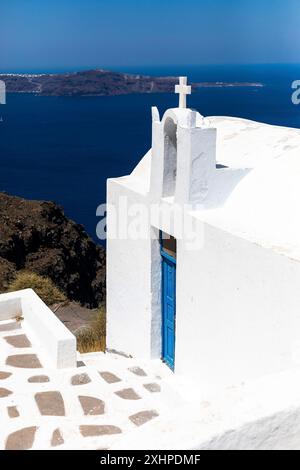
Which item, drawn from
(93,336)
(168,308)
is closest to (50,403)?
(168,308)

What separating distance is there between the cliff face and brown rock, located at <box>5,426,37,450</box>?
11069 millimetres

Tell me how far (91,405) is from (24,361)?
1.34 metres

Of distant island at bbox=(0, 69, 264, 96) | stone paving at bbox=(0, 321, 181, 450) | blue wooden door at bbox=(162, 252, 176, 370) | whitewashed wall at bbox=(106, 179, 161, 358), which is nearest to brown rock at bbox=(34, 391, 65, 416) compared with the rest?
stone paving at bbox=(0, 321, 181, 450)

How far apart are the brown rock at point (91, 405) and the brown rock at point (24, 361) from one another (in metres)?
0.99

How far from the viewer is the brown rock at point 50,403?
235 inches

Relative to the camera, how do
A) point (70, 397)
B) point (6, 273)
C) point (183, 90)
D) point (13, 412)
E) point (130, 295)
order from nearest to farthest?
point (13, 412), point (70, 397), point (183, 90), point (130, 295), point (6, 273)

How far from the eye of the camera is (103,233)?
9.70 metres

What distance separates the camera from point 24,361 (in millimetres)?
7277

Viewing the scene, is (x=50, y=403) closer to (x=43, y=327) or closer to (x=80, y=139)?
(x=43, y=327)

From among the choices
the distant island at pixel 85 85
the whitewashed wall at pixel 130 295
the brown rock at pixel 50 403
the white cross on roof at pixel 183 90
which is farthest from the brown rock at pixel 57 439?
the distant island at pixel 85 85

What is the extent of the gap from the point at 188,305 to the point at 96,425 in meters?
1.94

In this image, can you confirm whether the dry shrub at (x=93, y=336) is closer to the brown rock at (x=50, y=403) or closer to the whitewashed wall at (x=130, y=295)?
the whitewashed wall at (x=130, y=295)

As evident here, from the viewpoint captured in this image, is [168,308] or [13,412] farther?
[168,308]

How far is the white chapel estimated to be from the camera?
570 cm
